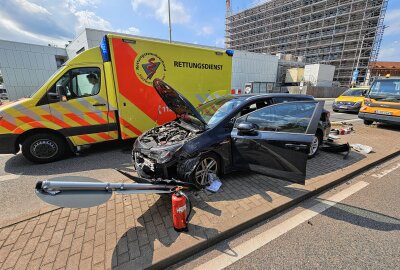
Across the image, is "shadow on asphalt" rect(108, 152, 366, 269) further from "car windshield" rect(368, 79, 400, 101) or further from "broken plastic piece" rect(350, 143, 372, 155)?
"car windshield" rect(368, 79, 400, 101)

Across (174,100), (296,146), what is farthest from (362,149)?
(174,100)

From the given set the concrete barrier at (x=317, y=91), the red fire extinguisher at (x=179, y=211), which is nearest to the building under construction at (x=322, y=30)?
the concrete barrier at (x=317, y=91)

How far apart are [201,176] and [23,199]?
2.98m

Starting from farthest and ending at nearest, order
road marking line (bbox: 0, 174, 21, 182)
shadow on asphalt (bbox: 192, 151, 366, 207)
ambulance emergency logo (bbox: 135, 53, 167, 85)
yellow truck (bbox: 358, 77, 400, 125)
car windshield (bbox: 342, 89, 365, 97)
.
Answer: car windshield (bbox: 342, 89, 365, 97)
yellow truck (bbox: 358, 77, 400, 125)
ambulance emergency logo (bbox: 135, 53, 167, 85)
road marking line (bbox: 0, 174, 21, 182)
shadow on asphalt (bbox: 192, 151, 366, 207)

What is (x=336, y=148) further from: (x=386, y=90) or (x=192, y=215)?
(x=386, y=90)

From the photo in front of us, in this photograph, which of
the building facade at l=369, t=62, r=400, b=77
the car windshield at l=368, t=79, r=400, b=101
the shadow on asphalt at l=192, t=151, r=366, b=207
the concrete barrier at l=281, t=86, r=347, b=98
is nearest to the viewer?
the shadow on asphalt at l=192, t=151, r=366, b=207

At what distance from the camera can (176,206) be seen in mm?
2355

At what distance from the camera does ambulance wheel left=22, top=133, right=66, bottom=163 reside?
4.63 meters

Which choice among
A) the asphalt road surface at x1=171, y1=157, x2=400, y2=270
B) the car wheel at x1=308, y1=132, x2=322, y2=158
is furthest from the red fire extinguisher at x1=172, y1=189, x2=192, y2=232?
the car wheel at x1=308, y1=132, x2=322, y2=158

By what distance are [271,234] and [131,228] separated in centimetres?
→ 174

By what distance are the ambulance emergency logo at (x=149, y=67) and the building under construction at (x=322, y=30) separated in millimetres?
56428

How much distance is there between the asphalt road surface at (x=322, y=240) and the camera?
211cm

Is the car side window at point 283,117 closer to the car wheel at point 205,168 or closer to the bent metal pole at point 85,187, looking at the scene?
→ the car wheel at point 205,168

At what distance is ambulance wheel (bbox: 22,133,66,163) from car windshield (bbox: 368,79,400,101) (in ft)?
36.4
